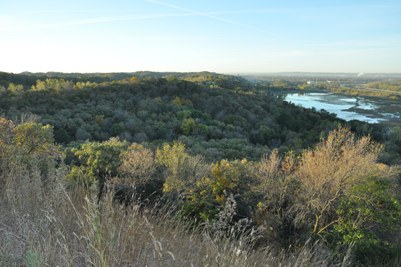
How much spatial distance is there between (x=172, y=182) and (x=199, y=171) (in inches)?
58.3

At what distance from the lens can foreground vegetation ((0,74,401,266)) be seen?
1864 mm

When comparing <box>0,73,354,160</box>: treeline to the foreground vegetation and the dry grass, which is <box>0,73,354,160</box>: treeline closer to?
the foreground vegetation

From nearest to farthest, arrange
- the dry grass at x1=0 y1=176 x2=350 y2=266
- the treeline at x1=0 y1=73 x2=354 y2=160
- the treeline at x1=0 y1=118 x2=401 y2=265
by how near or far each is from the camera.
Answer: the dry grass at x1=0 y1=176 x2=350 y2=266, the treeline at x1=0 y1=118 x2=401 y2=265, the treeline at x1=0 y1=73 x2=354 y2=160

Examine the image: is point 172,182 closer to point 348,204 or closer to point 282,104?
point 348,204

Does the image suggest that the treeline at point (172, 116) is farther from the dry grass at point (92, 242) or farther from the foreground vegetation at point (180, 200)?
the dry grass at point (92, 242)

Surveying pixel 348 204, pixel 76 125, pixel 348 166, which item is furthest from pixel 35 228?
pixel 76 125

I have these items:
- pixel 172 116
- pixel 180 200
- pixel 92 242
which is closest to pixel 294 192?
pixel 180 200

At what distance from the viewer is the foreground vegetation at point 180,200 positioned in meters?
1.86

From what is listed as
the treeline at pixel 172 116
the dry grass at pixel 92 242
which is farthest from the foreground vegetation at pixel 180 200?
the treeline at pixel 172 116

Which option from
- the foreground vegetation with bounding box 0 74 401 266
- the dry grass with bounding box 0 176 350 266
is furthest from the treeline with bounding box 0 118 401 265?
the dry grass with bounding box 0 176 350 266

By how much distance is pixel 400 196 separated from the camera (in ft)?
36.1

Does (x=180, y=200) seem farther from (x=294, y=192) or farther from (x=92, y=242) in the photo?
(x=294, y=192)

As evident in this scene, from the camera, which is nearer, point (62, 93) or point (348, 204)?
point (348, 204)

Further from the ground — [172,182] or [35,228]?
[35,228]
